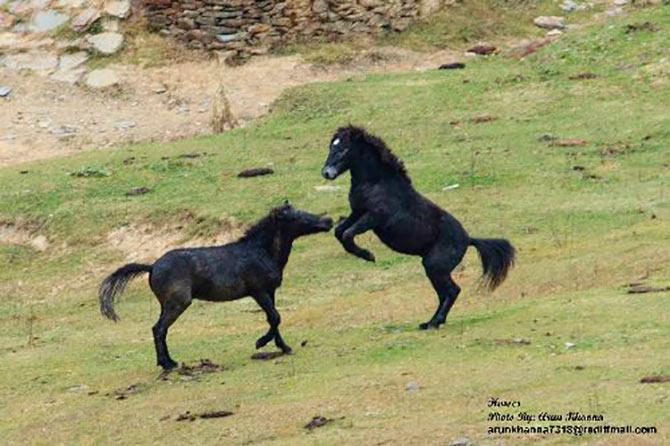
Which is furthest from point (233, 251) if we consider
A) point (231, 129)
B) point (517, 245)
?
point (231, 129)

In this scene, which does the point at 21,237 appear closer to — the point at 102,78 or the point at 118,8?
the point at 102,78

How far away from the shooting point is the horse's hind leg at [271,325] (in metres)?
18.4

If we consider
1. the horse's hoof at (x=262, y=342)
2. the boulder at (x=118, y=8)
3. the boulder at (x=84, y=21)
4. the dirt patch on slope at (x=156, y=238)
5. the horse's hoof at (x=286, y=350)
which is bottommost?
the boulder at (x=84, y=21)

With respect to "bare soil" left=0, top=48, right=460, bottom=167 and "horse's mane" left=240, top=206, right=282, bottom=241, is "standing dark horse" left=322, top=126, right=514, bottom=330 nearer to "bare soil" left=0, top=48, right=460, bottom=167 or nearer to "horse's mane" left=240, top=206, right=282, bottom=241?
"horse's mane" left=240, top=206, right=282, bottom=241

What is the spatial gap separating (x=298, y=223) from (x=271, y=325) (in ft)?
3.91

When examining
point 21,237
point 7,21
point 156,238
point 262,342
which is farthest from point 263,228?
point 7,21

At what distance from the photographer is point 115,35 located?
38375mm

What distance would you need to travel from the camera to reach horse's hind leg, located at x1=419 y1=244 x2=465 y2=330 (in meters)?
19.4

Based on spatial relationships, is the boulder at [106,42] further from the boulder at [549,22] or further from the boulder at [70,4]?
the boulder at [549,22]

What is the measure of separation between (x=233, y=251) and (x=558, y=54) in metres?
18.2

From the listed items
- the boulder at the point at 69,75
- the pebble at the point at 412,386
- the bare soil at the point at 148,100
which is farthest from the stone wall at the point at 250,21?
the pebble at the point at 412,386

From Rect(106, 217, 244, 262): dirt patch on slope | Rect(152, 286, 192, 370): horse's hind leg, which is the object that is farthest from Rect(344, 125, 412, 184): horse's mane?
Rect(106, 217, 244, 262): dirt patch on slope

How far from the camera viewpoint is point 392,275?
78.1 feet

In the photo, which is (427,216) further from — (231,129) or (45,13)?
(45,13)
